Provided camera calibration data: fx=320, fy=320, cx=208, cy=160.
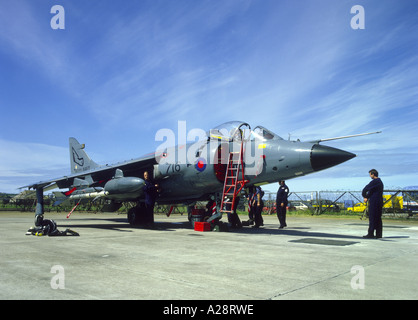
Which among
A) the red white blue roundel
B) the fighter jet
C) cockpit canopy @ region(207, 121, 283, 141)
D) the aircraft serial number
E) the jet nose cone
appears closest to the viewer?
the jet nose cone

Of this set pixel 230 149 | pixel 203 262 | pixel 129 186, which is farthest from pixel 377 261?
pixel 129 186

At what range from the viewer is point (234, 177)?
10.8m

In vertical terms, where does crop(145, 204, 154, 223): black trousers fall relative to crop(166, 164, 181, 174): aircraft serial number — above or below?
below

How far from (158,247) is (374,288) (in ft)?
15.8

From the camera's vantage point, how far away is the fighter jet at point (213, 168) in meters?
9.43

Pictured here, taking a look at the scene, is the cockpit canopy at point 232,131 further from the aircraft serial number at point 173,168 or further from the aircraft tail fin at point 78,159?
the aircraft tail fin at point 78,159

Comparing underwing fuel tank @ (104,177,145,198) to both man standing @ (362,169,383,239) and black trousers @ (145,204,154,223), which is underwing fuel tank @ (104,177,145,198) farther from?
man standing @ (362,169,383,239)

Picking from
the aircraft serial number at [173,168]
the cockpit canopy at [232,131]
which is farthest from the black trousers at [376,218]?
the aircraft serial number at [173,168]

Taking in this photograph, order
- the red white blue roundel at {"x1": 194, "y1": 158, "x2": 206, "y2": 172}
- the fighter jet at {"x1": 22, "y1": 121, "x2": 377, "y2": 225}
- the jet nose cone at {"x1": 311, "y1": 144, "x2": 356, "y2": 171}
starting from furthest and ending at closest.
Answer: the red white blue roundel at {"x1": 194, "y1": 158, "x2": 206, "y2": 172}
the fighter jet at {"x1": 22, "y1": 121, "x2": 377, "y2": 225}
the jet nose cone at {"x1": 311, "y1": 144, "x2": 356, "y2": 171}

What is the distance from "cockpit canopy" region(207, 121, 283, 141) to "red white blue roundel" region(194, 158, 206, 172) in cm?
90

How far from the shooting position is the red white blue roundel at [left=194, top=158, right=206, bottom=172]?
1141 cm

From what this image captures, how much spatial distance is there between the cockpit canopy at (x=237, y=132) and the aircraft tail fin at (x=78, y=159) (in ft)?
35.2

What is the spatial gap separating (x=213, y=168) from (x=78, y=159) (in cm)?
1198
